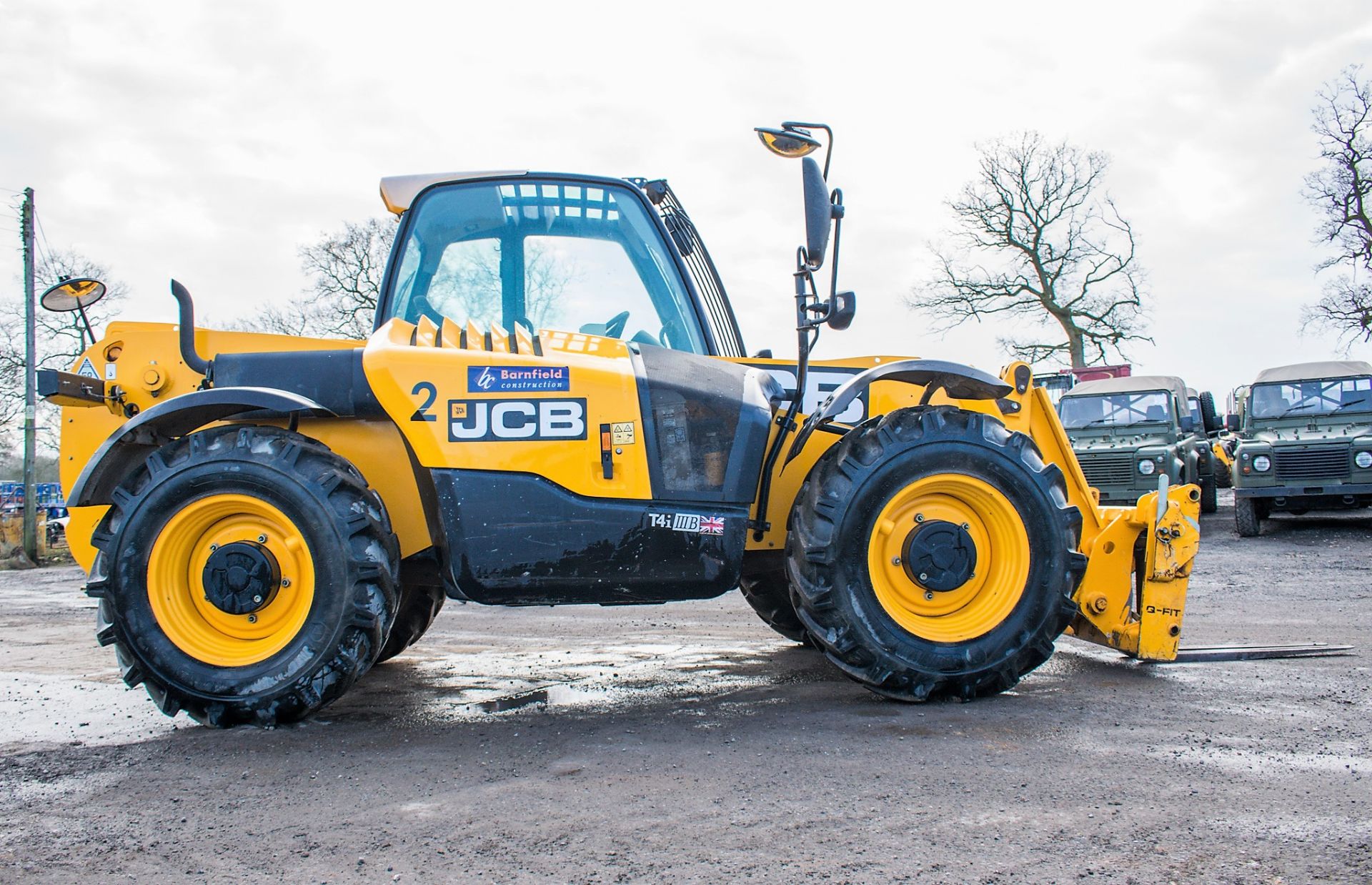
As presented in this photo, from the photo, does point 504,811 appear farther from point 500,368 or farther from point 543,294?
point 543,294

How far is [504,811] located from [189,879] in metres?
0.84

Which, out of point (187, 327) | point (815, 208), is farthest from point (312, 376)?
point (815, 208)

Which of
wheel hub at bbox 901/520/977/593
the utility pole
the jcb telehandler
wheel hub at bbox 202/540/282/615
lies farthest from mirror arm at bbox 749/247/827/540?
the utility pole

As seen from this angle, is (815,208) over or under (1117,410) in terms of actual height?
over

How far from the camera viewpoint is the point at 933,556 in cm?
405

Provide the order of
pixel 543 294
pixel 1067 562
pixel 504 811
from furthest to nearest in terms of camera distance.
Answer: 1. pixel 543 294
2. pixel 1067 562
3. pixel 504 811

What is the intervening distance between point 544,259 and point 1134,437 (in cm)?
1358

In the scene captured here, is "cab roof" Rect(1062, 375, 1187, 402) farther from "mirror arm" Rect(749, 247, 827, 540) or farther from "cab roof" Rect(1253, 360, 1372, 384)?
"mirror arm" Rect(749, 247, 827, 540)

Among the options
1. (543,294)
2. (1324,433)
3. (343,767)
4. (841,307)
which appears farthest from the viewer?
(1324,433)

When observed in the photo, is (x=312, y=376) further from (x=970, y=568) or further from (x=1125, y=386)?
(x=1125, y=386)

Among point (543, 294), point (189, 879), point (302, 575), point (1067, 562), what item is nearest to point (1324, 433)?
point (1067, 562)

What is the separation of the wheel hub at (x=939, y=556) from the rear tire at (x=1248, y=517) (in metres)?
11.5

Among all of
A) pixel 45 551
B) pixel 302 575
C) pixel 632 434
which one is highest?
pixel 632 434

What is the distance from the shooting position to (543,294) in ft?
15.4
